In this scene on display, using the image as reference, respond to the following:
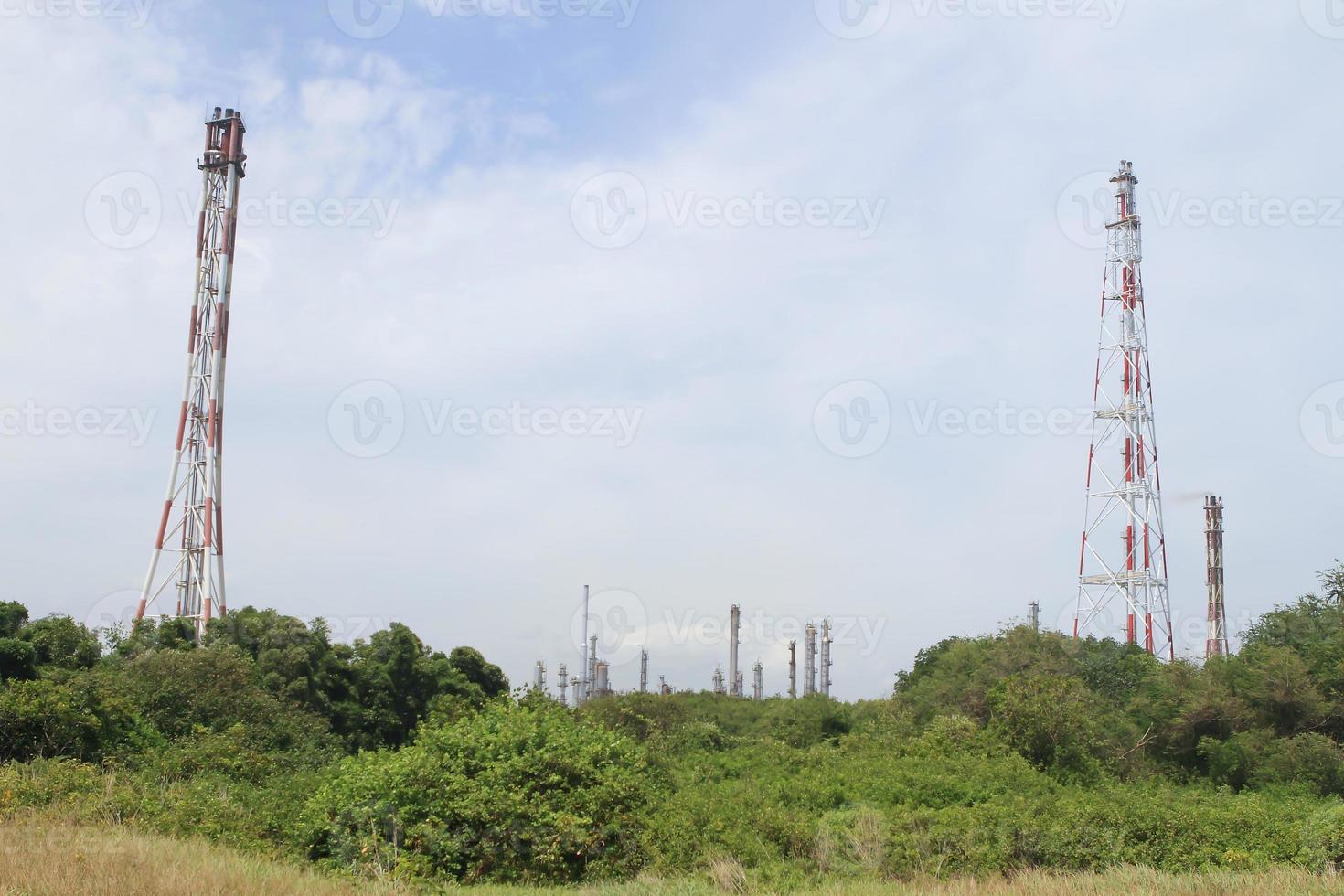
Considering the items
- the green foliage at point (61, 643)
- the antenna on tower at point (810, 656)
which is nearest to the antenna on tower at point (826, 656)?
the antenna on tower at point (810, 656)

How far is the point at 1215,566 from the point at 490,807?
37723 millimetres

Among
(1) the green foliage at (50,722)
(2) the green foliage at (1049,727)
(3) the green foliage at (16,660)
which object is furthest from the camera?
(3) the green foliage at (16,660)

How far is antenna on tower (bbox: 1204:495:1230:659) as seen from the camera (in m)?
43.8

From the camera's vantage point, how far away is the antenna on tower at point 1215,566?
4381 centimetres

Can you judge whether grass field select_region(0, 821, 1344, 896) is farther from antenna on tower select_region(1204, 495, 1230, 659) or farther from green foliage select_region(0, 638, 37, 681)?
antenna on tower select_region(1204, 495, 1230, 659)

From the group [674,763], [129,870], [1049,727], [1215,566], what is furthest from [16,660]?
[1215,566]

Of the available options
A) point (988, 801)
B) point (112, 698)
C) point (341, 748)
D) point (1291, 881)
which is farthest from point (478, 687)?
point (1291, 881)

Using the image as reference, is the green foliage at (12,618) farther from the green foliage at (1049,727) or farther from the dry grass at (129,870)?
the green foliage at (1049,727)

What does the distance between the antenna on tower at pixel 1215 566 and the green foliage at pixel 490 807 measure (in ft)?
115

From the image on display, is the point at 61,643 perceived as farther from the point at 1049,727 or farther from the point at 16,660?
the point at 1049,727

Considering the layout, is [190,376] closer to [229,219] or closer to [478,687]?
[229,219]

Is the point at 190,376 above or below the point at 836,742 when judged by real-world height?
above

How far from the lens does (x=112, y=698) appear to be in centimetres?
2345

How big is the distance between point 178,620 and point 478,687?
10.2m
